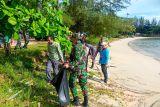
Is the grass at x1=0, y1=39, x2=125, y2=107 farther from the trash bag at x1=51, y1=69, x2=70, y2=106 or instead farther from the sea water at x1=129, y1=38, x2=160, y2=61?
the sea water at x1=129, y1=38, x2=160, y2=61

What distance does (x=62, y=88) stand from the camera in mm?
8930

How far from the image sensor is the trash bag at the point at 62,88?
880 centimetres

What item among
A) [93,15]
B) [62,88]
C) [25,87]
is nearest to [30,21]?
[25,87]

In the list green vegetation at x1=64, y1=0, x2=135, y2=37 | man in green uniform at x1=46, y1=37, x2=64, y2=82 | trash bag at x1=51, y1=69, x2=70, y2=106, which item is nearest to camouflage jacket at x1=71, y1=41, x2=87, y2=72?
trash bag at x1=51, y1=69, x2=70, y2=106

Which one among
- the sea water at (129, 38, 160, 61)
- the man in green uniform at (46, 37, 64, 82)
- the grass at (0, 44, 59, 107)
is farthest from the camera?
the sea water at (129, 38, 160, 61)

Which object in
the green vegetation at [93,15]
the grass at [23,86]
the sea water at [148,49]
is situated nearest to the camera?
the grass at [23,86]

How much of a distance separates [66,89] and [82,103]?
880 millimetres

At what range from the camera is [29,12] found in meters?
9.27

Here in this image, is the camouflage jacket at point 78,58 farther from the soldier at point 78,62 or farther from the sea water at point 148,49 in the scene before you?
the sea water at point 148,49

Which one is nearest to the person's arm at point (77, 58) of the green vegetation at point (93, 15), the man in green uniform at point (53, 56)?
the man in green uniform at point (53, 56)

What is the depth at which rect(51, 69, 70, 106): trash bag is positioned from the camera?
8805mm

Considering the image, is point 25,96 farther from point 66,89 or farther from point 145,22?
point 145,22

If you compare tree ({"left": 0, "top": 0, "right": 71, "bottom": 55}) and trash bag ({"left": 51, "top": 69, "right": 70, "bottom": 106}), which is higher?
tree ({"left": 0, "top": 0, "right": 71, "bottom": 55})

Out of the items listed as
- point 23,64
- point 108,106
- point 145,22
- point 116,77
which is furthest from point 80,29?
point 145,22
